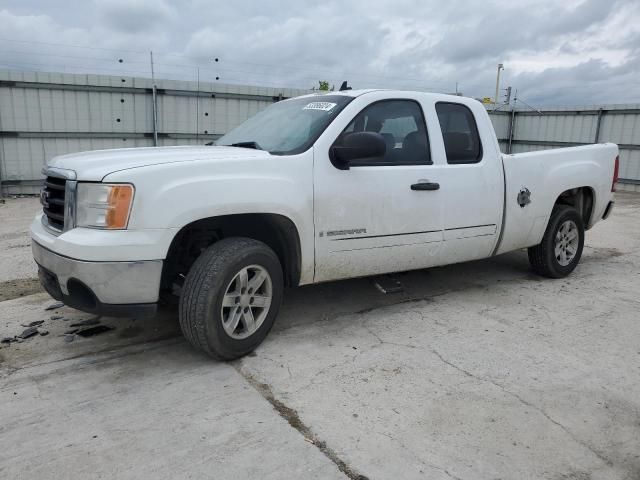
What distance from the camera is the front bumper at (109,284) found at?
9.74ft

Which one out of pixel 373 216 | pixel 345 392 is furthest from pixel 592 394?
pixel 373 216

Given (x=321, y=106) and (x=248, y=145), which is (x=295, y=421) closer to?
(x=248, y=145)

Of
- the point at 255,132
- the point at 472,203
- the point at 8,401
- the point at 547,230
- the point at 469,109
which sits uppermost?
the point at 469,109

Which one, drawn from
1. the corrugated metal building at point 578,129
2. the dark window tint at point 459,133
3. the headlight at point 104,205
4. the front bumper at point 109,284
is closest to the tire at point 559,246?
the dark window tint at point 459,133

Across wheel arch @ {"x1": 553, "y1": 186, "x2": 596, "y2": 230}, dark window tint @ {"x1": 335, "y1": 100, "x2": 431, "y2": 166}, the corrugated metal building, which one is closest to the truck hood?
dark window tint @ {"x1": 335, "y1": 100, "x2": 431, "y2": 166}

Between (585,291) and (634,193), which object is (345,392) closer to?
(585,291)

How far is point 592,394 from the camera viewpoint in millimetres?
3137

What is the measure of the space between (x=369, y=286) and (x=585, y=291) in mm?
2188

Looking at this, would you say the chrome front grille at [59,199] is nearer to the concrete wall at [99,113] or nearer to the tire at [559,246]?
the tire at [559,246]

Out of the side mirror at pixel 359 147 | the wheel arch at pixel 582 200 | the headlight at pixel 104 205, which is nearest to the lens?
the headlight at pixel 104 205

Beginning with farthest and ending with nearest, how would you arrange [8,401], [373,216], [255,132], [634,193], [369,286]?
[634,193] < [369,286] < [255,132] < [373,216] < [8,401]

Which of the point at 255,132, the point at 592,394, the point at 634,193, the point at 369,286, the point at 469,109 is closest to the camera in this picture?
the point at 592,394

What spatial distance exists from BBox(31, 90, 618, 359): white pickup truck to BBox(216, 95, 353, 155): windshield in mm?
18

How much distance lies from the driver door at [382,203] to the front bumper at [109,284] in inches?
47.2
